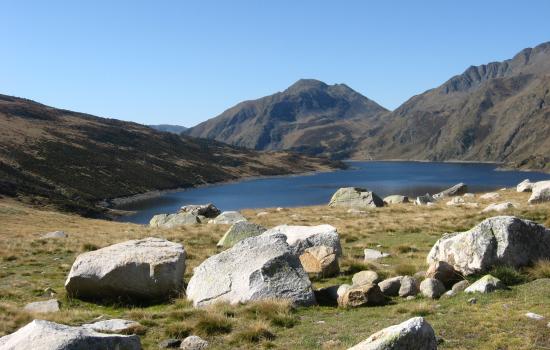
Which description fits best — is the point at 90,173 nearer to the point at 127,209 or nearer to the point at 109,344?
the point at 127,209

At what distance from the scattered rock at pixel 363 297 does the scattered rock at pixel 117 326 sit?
18.4 ft

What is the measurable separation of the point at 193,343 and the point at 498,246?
34.0ft

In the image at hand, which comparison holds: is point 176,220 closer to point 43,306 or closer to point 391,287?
point 43,306

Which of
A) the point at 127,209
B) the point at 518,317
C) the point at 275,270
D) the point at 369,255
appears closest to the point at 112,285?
the point at 275,270

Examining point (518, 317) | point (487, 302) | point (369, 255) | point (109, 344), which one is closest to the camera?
point (109, 344)

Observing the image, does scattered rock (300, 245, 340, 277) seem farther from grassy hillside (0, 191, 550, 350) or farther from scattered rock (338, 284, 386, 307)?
scattered rock (338, 284, 386, 307)

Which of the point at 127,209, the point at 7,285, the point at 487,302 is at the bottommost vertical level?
the point at 127,209

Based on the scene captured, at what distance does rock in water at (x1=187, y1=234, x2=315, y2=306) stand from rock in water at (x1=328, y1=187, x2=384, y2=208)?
35335 mm

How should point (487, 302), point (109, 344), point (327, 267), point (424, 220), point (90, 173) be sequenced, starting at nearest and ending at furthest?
point (109, 344), point (487, 302), point (327, 267), point (424, 220), point (90, 173)

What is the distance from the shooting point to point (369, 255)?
2138 centimetres

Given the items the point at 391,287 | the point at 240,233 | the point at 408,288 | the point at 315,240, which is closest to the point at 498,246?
A: the point at 408,288

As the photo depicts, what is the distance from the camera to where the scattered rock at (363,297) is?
13.9m

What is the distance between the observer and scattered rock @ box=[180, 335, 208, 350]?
11.0 metres

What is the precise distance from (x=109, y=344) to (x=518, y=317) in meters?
8.63
